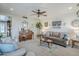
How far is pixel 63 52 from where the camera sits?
2.54 meters

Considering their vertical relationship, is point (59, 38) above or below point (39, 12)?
below

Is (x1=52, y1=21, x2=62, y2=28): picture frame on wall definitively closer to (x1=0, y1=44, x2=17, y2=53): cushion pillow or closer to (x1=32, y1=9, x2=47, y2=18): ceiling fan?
(x1=32, y1=9, x2=47, y2=18): ceiling fan

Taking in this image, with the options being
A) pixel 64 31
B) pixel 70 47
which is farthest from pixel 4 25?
pixel 70 47

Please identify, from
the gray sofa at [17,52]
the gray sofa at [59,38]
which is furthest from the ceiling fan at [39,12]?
the gray sofa at [17,52]

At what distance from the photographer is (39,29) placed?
2.54 metres

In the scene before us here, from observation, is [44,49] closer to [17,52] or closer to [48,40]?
[48,40]

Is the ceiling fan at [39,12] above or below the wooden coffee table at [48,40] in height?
above

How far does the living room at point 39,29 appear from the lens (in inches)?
98.3

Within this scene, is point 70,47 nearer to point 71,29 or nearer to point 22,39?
point 71,29

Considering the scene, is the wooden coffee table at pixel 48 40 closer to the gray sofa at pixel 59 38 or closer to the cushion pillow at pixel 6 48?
the gray sofa at pixel 59 38

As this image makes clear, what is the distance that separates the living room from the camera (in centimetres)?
250

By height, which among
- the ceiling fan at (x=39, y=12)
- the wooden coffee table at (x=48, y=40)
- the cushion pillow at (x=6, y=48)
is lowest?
the cushion pillow at (x=6, y=48)

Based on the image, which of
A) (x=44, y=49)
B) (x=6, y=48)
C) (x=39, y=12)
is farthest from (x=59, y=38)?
(x=6, y=48)

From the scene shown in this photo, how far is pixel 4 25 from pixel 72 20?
4.41ft
